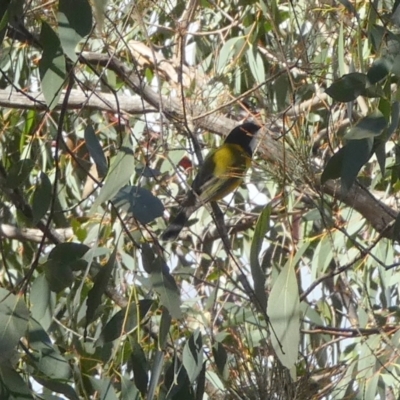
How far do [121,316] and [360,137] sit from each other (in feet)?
1.69

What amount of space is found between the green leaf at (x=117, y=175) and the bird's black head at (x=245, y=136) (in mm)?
942

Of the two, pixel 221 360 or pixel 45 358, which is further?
pixel 221 360

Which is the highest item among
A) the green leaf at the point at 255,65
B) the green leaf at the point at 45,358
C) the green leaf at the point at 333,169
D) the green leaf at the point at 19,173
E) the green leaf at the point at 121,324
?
the green leaf at the point at 255,65

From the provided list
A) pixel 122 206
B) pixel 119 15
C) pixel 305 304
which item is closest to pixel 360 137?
pixel 122 206

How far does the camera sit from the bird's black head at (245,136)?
7.92ft

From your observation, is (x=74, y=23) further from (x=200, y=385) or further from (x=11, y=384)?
(x=200, y=385)

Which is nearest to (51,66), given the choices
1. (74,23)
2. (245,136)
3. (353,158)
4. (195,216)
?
(74,23)

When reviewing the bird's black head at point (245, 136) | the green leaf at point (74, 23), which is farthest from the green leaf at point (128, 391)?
the bird's black head at point (245, 136)

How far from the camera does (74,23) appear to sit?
122 centimetres

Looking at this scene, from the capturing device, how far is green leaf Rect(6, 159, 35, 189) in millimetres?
1630

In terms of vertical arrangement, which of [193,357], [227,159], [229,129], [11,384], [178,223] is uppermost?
[227,159]

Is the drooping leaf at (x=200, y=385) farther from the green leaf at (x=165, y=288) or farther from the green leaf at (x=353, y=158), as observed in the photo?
the green leaf at (x=353, y=158)

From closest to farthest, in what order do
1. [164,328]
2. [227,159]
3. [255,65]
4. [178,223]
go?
[164,328]
[178,223]
[255,65]
[227,159]

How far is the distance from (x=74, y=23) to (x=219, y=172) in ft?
5.22
